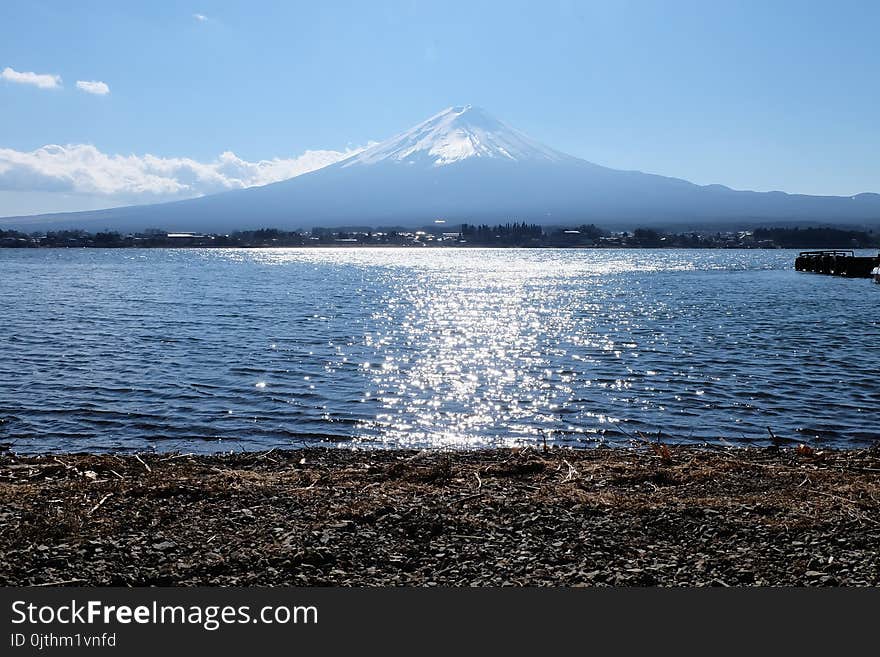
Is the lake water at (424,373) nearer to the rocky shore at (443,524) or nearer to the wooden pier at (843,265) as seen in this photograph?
the rocky shore at (443,524)

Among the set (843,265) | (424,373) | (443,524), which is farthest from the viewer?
(843,265)

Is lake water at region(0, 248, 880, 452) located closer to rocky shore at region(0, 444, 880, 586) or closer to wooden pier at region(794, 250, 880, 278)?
rocky shore at region(0, 444, 880, 586)

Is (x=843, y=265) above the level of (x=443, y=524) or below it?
above

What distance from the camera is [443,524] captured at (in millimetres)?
6801

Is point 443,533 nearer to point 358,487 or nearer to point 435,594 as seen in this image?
point 435,594

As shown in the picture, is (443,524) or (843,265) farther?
(843,265)

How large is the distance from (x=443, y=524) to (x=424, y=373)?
585 inches

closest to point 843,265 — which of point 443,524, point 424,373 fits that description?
point 424,373

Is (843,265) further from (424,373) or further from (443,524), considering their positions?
(443,524)

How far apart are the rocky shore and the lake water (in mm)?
4439

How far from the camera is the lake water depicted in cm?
1438

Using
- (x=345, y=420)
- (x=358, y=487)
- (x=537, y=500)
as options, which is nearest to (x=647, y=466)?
(x=537, y=500)

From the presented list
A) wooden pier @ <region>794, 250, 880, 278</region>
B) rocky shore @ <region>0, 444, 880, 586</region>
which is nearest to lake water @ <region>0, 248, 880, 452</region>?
rocky shore @ <region>0, 444, 880, 586</region>

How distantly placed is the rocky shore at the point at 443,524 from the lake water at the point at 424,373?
175 inches
